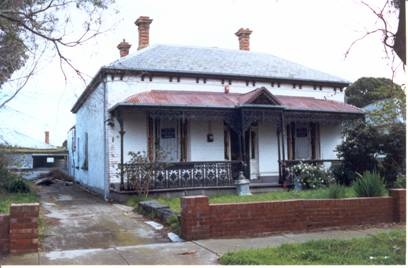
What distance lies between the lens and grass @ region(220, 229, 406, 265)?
6926mm

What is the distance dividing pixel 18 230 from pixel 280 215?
4569 millimetres

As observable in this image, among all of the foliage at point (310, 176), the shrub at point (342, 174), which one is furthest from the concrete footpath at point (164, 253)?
the shrub at point (342, 174)

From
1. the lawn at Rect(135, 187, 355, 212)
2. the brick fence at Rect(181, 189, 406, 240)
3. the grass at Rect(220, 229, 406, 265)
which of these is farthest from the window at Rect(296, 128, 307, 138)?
the grass at Rect(220, 229, 406, 265)

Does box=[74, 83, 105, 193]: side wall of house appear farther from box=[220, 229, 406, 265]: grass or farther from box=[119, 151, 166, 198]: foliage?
box=[220, 229, 406, 265]: grass

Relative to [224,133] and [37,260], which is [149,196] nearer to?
[224,133]

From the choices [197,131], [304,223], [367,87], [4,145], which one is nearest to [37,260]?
[304,223]

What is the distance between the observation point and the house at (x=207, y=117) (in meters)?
16.5

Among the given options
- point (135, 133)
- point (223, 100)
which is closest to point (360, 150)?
point (223, 100)

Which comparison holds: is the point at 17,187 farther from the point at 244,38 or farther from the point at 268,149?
the point at 244,38

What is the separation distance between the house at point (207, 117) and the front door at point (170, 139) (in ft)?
0.11

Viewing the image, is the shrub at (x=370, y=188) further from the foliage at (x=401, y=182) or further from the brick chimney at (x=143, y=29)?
the brick chimney at (x=143, y=29)

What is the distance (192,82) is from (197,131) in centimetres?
176

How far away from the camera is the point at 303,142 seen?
2017 cm

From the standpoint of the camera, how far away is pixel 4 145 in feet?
53.4
